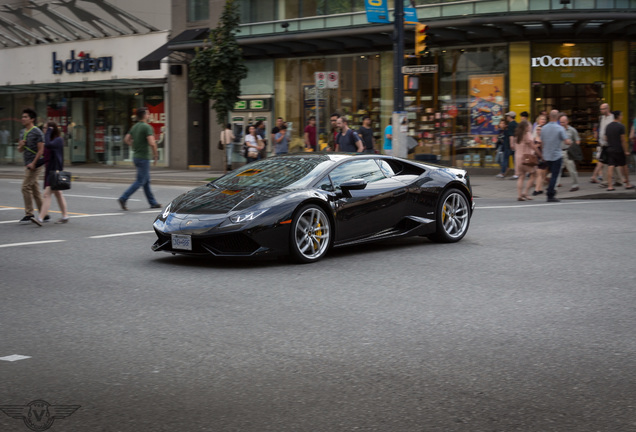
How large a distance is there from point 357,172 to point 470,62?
1844 centimetres

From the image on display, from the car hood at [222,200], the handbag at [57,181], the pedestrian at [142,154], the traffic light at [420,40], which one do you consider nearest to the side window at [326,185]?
the car hood at [222,200]

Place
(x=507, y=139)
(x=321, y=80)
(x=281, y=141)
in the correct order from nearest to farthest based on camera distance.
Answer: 1. (x=321, y=80)
2. (x=281, y=141)
3. (x=507, y=139)

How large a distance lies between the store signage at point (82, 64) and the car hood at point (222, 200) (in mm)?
30369

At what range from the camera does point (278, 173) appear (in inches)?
393

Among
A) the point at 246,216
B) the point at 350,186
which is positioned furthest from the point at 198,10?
the point at 246,216

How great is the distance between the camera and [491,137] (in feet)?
88.8

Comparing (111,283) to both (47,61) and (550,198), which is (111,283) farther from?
(47,61)

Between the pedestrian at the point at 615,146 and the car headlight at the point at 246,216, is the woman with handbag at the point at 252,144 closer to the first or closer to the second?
the pedestrian at the point at 615,146

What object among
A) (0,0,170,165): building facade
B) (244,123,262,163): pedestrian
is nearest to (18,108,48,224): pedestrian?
(244,123,262,163): pedestrian

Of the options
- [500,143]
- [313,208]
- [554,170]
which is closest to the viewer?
[313,208]

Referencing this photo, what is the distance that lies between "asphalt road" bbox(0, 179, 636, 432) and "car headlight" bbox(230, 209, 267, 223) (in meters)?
0.56

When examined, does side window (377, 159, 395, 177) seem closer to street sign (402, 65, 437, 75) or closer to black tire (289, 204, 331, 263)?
black tire (289, 204, 331, 263)

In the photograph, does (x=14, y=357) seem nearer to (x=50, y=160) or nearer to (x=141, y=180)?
(x=50, y=160)

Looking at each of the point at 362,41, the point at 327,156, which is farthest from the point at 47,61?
the point at 327,156
